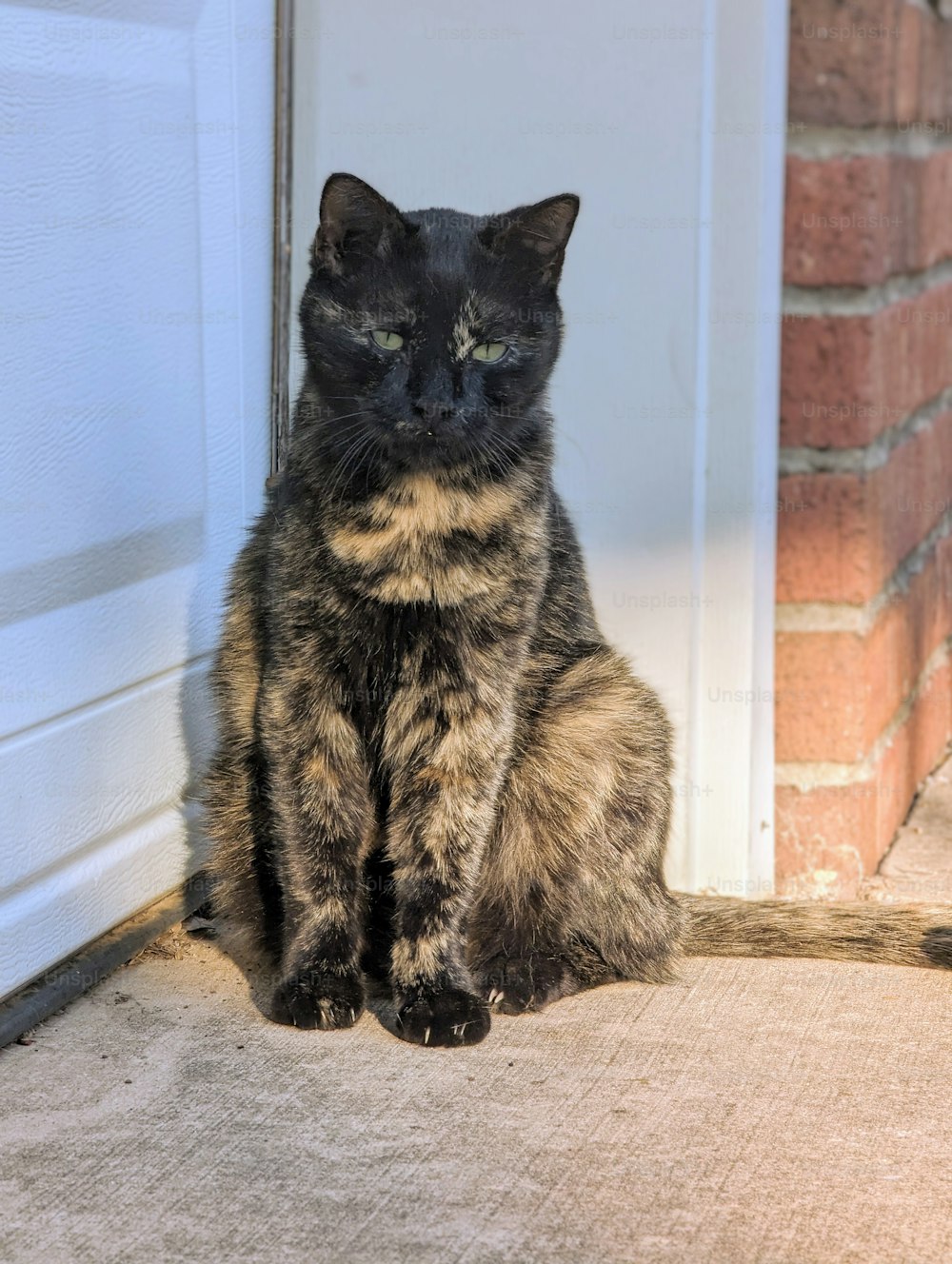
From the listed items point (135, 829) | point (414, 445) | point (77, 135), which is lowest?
point (135, 829)

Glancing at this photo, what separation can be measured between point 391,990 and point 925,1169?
905 mm

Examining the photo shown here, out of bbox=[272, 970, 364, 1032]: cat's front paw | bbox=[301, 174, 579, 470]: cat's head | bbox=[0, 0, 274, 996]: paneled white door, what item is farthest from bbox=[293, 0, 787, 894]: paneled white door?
bbox=[272, 970, 364, 1032]: cat's front paw

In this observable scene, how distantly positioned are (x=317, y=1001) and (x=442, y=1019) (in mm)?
202

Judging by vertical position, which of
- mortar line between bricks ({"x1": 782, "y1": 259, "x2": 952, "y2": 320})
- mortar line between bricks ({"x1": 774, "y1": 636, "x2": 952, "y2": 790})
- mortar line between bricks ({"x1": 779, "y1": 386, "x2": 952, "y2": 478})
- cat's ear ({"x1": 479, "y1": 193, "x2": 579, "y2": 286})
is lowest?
mortar line between bricks ({"x1": 774, "y1": 636, "x2": 952, "y2": 790})

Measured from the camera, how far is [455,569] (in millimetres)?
2414

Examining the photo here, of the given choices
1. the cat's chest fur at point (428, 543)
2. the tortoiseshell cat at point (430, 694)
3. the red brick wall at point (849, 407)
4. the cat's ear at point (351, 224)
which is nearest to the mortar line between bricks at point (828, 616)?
the red brick wall at point (849, 407)

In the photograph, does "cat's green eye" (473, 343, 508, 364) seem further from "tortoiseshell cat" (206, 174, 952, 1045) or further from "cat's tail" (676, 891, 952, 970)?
"cat's tail" (676, 891, 952, 970)

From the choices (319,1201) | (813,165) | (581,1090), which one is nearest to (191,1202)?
(319,1201)

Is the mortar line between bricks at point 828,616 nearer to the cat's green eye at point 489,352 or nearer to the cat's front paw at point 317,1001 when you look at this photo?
the cat's green eye at point 489,352

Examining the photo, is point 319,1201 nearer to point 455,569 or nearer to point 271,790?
point 271,790

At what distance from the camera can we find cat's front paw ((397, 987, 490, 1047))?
94.5 inches

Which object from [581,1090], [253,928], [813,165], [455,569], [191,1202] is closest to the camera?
[191,1202]

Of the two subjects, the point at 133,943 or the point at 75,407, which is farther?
the point at 133,943

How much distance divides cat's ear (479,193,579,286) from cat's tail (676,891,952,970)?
1.17 m
